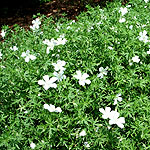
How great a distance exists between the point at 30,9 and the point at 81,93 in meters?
5.27

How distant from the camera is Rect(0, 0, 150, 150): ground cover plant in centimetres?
264

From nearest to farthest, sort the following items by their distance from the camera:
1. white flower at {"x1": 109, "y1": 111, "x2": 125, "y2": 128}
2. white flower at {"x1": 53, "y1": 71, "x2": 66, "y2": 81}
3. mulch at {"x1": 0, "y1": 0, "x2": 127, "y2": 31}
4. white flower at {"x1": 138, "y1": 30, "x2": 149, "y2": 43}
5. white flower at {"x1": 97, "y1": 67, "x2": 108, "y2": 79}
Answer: white flower at {"x1": 109, "y1": 111, "x2": 125, "y2": 128} → white flower at {"x1": 53, "y1": 71, "x2": 66, "y2": 81} → white flower at {"x1": 97, "y1": 67, "x2": 108, "y2": 79} → white flower at {"x1": 138, "y1": 30, "x2": 149, "y2": 43} → mulch at {"x1": 0, "y1": 0, "x2": 127, "y2": 31}

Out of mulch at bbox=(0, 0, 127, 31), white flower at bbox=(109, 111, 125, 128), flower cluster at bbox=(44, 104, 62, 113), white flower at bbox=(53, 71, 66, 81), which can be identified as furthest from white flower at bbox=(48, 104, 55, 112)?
mulch at bbox=(0, 0, 127, 31)

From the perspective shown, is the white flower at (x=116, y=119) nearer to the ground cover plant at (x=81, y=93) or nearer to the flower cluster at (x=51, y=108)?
the ground cover plant at (x=81, y=93)

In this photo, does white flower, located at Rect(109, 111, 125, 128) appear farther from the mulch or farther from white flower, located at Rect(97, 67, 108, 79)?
the mulch

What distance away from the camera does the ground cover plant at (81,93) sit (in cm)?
264

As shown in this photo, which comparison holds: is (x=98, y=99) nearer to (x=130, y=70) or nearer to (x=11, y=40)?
(x=130, y=70)

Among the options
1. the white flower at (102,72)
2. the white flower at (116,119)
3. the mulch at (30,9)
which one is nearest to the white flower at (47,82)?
the white flower at (102,72)

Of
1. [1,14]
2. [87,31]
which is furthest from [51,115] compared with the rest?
[1,14]

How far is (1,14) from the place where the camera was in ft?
23.7

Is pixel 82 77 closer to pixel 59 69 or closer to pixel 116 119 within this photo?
pixel 59 69

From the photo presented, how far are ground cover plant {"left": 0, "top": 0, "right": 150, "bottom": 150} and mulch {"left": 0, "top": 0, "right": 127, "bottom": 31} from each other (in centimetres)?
340

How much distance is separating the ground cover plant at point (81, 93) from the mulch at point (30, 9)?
3.40 m

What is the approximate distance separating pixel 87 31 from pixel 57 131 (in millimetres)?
1512
